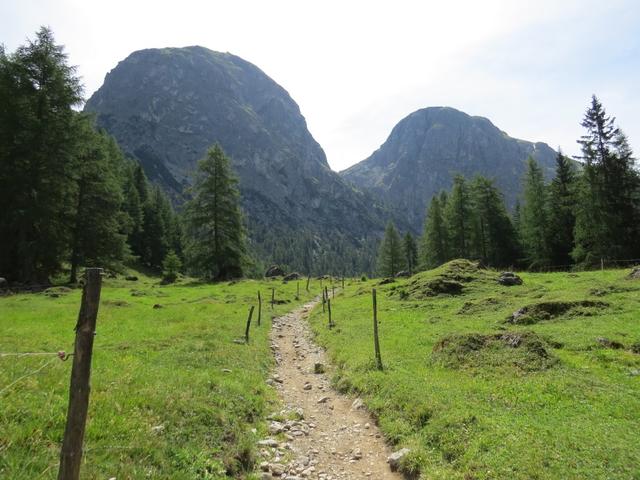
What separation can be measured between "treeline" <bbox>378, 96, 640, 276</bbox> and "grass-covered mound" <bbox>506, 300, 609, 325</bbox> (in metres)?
25.3

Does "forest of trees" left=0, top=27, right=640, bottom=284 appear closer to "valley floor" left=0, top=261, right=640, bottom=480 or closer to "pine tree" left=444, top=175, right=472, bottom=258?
"pine tree" left=444, top=175, right=472, bottom=258

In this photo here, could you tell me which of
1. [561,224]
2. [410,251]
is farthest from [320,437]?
[410,251]

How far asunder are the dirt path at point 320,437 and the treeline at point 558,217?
42.4 metres

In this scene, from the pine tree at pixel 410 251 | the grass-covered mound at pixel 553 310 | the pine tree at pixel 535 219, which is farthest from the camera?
the pine tree at pixel 410 251

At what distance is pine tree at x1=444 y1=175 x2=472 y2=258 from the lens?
73.0m

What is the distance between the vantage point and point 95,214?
50906mm

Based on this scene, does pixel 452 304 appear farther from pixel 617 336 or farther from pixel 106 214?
→ pixel 106 214

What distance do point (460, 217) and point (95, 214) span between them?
61.5 metres

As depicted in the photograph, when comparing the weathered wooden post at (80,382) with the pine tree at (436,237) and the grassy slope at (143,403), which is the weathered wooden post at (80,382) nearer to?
the grassy slope at (143,403)

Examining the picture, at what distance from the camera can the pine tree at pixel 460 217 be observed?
240 ft

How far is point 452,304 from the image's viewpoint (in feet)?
101

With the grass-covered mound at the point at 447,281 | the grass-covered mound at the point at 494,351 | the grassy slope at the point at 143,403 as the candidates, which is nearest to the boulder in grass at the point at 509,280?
the grass-covered mound at the point at 447,281

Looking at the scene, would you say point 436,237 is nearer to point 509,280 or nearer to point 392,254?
point 392,254

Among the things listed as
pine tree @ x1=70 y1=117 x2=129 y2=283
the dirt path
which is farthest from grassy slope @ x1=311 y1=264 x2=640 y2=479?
pine tree @ x1=70 y1=117 x2=129 y2=283
